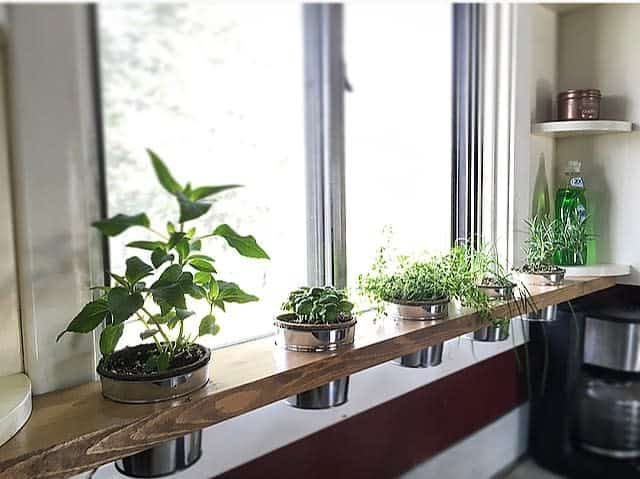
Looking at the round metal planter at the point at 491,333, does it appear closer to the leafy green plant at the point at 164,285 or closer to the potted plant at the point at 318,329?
the potted plant at the point at 318,329

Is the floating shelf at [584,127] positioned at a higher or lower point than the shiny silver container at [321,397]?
higher

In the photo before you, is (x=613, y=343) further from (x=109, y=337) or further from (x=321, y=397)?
(x=109, y=337)

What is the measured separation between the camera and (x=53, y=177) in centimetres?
62

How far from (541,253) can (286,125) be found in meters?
0.75

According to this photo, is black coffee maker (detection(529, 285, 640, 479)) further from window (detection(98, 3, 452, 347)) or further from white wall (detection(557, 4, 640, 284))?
window (detection(98, 3, 452, 347))

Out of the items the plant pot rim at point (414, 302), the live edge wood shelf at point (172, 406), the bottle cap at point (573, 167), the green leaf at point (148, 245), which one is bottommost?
the live edge wood shelf at point (172, 406)

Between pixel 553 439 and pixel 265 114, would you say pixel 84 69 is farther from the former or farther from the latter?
pixel 553 439

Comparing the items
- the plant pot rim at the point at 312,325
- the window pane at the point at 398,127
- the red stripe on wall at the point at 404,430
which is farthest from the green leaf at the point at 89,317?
the window pane at the point at 398,127

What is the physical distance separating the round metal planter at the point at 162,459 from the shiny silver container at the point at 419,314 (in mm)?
436

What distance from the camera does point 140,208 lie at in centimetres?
68

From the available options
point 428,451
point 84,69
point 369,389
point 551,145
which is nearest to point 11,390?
point 84,69

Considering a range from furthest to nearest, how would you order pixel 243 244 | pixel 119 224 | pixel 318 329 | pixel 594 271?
pixel 594 271 → pixel 318 329 → pixel 243 244 → pixel 119 224

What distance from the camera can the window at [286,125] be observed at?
0.68 metres

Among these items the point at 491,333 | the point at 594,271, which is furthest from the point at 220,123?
the point at 594,271
